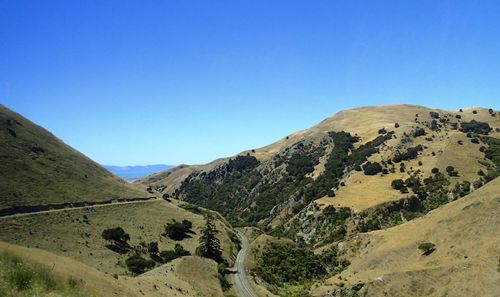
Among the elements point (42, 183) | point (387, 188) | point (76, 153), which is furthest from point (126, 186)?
point (387, 188)

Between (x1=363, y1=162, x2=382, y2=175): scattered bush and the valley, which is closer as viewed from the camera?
the valley

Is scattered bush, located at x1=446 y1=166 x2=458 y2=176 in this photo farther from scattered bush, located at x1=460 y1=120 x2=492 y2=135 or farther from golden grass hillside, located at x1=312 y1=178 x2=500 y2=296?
scattered bush, located at x1=460 y1=120 x2=492 y2=135

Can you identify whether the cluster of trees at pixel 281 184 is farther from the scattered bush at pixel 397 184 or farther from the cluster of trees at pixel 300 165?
the scattered bush at pixel 397 184

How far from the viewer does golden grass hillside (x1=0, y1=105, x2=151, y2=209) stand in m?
71.6

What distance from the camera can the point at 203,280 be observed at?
53969mm

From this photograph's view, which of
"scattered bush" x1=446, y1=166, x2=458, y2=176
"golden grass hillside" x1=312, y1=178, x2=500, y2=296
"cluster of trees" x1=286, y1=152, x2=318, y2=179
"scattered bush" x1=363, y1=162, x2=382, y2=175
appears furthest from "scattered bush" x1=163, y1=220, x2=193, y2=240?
"cluster of trees" x1=286, y1=152, x2=318, y2=179

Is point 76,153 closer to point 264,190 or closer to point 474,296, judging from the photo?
point 264,190

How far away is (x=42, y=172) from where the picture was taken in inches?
3206

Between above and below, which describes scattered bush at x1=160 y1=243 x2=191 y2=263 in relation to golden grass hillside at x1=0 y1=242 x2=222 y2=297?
below

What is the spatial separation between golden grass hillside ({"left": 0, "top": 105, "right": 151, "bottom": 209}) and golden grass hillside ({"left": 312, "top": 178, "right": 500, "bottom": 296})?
2027 inches

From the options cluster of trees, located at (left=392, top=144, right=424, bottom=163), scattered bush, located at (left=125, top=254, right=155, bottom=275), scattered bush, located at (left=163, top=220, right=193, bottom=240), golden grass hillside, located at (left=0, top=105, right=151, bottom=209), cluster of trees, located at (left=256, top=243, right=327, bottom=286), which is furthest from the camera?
cluster of trees, located at (left=392, top=144, right=424, bottom=163)

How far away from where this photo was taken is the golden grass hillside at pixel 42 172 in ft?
235

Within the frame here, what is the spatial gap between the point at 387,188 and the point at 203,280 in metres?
65.0

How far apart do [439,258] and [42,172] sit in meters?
72.8
